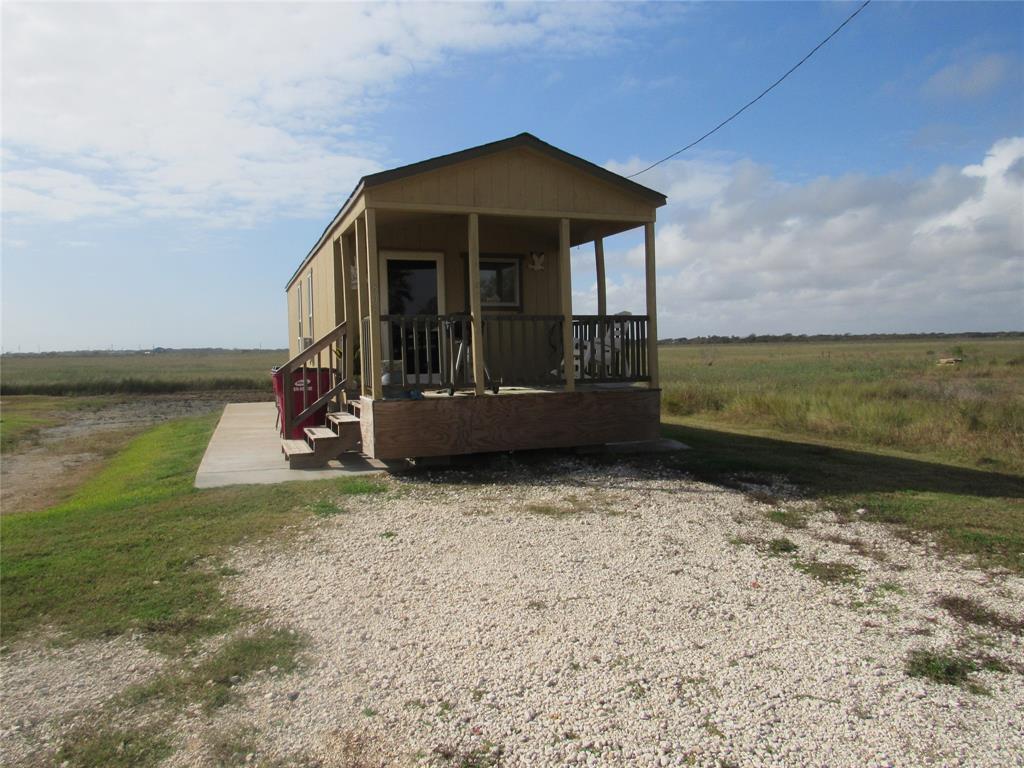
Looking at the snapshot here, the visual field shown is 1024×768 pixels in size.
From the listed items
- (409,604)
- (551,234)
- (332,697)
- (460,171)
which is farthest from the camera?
(551,234)

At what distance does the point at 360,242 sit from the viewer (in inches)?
366

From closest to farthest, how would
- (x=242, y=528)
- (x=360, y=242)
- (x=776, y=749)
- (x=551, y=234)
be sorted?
(x=776, y=749) → (x=242, y=528) → (x=360, y=242) → (x=551, y=234)

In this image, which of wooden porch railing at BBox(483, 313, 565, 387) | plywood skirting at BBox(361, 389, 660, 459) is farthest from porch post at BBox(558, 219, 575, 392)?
plywood skirting at BBox(361, 389, 660, 459)

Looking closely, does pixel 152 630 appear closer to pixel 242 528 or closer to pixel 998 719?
pixel 242 528

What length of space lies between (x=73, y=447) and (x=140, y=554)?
11.8 metres

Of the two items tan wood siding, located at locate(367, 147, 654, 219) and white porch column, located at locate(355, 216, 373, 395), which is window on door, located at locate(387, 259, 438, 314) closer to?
white porch column, located at locate(355, 216, 373, 395)

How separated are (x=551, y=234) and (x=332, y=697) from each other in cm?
820

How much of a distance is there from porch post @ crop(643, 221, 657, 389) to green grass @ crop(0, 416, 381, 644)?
3.88 meters

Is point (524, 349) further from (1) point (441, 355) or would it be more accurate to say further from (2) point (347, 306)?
(2) point (347, 306)

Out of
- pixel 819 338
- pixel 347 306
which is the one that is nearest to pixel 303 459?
pixel 347 306

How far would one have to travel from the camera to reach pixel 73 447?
15.4 meters

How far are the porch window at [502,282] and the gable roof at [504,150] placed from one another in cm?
235

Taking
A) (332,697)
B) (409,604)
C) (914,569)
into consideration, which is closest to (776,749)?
(332,697)

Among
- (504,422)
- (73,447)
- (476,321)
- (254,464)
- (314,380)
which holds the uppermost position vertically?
(476,321)
